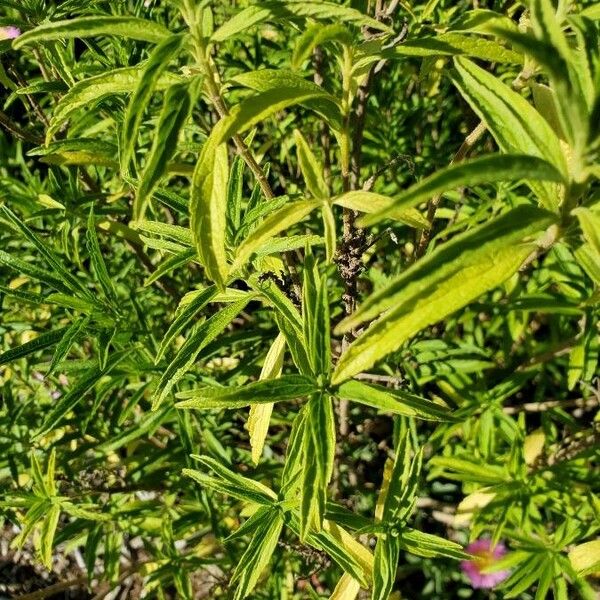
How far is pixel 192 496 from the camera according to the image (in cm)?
167

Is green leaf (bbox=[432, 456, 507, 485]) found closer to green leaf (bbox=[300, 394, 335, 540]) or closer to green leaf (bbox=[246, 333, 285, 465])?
green leaf (bbox=[246, 333, 285, 465])

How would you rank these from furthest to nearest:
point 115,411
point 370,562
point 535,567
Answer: point 115,411, point 535,567, point 370,562

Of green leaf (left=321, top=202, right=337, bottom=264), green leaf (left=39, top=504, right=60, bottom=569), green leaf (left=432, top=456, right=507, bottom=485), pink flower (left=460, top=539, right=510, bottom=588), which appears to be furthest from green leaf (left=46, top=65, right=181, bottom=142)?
pink flower (left=460, top=539, right=510, bottom=588)

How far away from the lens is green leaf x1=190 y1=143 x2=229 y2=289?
61cm

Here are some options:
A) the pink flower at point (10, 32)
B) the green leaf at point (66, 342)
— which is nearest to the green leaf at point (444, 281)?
the green leaf at point (66, 342)

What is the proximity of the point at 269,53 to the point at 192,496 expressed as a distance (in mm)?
1202

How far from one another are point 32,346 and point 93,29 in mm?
579

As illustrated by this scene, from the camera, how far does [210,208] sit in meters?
0.63

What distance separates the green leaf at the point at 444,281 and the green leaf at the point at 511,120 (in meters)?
0.08

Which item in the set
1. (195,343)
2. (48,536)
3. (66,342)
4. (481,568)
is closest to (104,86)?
(195,343)

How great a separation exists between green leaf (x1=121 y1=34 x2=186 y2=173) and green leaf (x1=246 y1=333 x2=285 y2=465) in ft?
1.39

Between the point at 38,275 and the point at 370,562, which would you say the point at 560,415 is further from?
the point at 38,275

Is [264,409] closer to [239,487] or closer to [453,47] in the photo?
[239,487]

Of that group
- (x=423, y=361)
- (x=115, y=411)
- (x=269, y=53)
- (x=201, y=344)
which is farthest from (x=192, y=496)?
(x=269, y=53)
